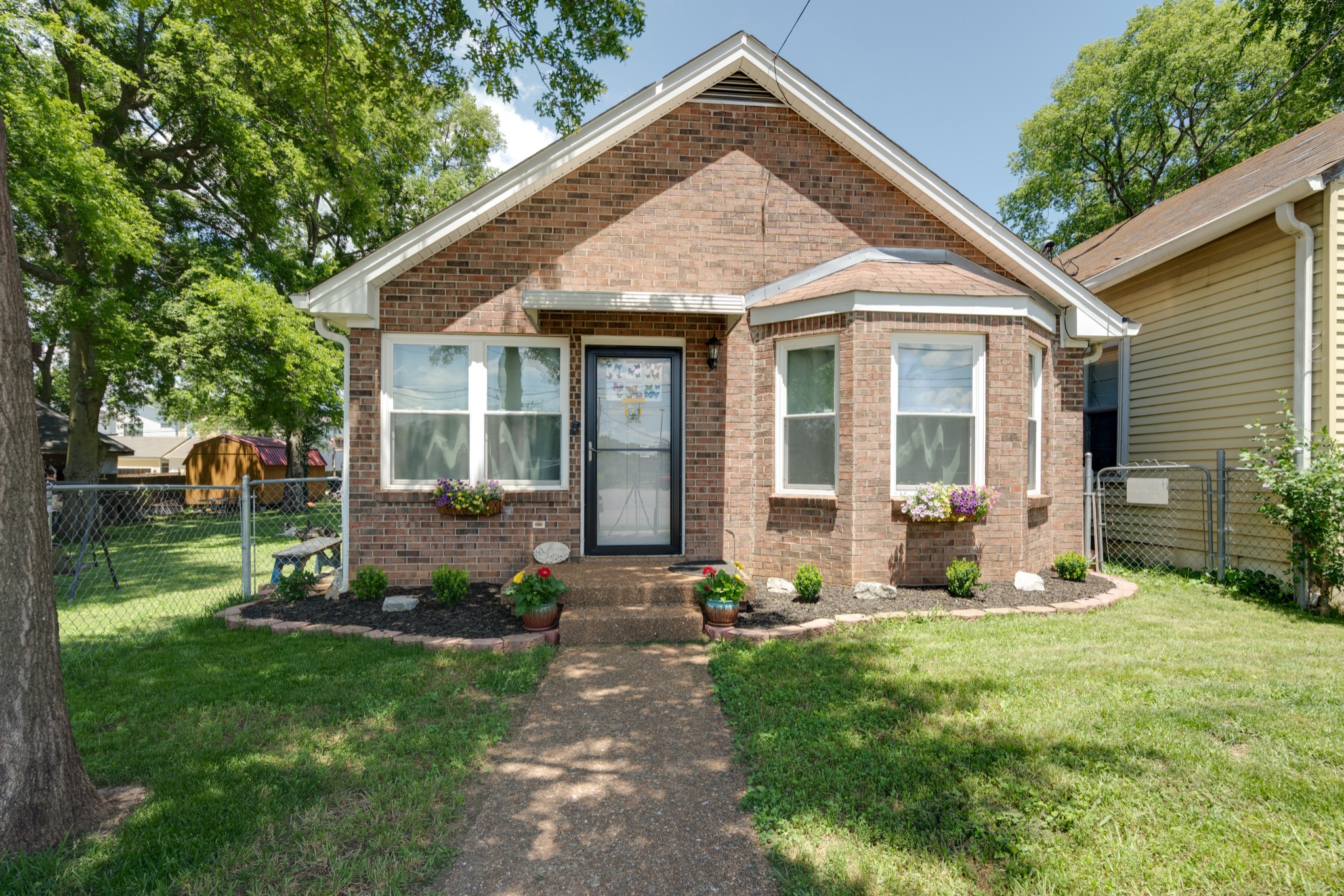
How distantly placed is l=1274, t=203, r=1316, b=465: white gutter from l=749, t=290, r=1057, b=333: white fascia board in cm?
274

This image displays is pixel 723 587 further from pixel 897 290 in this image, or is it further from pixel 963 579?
pixel 897 290

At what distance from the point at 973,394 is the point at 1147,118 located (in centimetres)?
1961

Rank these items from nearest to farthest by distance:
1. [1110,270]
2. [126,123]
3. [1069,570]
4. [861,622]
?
1. [861,622]
2. [1069,570]
3. [1110,270]
4. [126,123]

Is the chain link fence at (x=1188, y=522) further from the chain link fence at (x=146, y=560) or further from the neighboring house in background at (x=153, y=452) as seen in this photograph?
the neighboring house in background at (x=153, y=452)

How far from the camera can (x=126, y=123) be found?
45.5 ft

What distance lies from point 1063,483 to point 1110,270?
12.0ft

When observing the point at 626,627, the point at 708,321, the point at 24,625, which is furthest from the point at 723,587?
the point at 24,625

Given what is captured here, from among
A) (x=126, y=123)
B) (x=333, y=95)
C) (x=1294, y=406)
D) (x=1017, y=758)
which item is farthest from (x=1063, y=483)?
(x=126, y=123)

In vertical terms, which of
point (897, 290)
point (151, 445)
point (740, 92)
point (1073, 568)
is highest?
point (740, 92)

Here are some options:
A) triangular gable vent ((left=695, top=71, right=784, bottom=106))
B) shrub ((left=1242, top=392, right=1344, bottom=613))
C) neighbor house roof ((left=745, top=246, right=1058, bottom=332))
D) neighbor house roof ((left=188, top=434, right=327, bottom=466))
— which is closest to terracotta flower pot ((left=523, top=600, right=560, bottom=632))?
neighbor house roof ((left=745, top=246, right=1058, bottom=332))

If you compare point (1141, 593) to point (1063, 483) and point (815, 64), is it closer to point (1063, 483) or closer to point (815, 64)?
point (1063, 483)

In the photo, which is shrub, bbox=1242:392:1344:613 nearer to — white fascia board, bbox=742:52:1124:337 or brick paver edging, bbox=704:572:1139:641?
brick paver edging, bbox=704:572:1139:641

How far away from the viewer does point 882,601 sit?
19.0 feet

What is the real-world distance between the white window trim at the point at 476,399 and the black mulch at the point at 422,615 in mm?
1193
